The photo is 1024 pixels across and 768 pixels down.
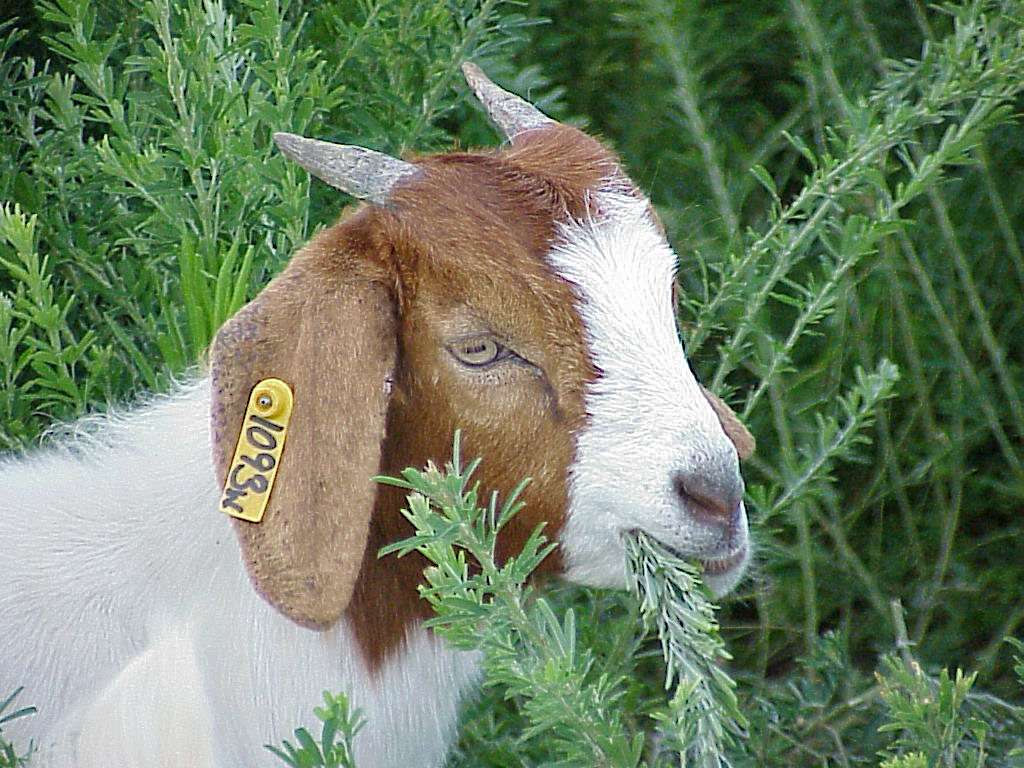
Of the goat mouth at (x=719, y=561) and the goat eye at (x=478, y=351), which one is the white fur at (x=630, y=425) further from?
the goat eye at (x=478, y=351)

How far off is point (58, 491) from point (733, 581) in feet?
3.35

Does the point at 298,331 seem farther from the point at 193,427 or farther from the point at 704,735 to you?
the point at 704,735

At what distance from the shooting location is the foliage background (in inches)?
103

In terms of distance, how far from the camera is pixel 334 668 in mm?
2061

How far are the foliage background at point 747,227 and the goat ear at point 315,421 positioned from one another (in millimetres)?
460

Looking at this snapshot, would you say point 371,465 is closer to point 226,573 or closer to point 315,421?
point 315,421

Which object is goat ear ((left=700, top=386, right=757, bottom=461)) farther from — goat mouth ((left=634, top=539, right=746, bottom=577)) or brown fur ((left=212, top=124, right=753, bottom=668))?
brown fur ((left=212, top=124, right=753, bottom=668))

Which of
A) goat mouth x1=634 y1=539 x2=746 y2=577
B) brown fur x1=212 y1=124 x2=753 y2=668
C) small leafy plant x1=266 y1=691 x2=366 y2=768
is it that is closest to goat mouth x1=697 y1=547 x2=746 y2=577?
goat mouth x1=634 y1=539 x2=746 y2=577

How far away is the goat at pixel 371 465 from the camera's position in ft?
6.29

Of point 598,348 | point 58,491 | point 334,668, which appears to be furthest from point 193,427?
point 598,348

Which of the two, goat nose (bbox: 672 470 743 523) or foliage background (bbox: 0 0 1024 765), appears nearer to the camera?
goat nose (bbox: 672 470 743 523)

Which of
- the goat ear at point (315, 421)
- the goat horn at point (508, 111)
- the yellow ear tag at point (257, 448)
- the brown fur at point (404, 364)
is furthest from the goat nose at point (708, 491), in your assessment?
the goat horn at point (508, 111)

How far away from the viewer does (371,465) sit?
194 cm

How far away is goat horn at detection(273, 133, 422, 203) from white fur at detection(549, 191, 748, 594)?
0.83ft
